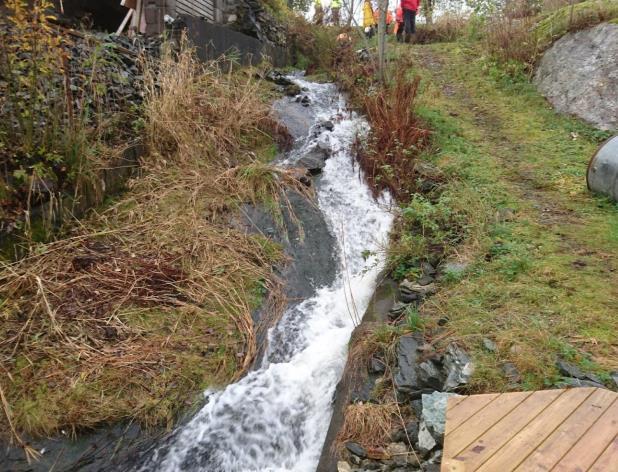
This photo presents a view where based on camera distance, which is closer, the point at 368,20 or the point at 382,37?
the point at 382,37

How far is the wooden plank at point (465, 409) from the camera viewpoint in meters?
1.95

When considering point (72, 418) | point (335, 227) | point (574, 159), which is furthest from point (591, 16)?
point (72, 418)

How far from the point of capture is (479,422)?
6.29 feet

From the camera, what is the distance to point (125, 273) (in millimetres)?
3580

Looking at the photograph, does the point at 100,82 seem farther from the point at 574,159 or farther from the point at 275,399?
the point at 574,159

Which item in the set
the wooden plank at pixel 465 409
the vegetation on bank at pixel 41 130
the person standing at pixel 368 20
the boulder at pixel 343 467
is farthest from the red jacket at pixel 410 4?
the boulder at pixel 343 467

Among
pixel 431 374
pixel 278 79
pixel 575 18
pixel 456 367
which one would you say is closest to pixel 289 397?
pixel 431 374

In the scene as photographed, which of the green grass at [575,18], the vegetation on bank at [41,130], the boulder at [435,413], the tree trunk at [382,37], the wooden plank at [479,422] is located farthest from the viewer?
the green grass at [575,18]

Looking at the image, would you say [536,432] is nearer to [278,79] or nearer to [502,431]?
[502,431]

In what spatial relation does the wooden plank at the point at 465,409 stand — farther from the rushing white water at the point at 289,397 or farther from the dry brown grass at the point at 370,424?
the rushing white water at the point at 289,397

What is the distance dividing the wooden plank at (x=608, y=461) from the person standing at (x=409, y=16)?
36.9 feet

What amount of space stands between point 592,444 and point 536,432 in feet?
0.66

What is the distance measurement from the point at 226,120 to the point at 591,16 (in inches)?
252

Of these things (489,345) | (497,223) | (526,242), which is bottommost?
Result: (489,345)
